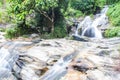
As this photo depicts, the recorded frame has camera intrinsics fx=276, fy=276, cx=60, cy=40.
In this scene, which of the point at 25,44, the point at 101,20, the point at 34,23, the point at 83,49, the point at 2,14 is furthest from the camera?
the point at 2,14

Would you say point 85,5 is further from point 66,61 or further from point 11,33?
point 66,61

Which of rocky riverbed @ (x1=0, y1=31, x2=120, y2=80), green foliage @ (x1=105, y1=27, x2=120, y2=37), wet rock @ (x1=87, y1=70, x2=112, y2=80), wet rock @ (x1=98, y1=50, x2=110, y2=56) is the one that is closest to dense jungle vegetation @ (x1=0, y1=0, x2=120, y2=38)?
green foliage @ (x1=105, y1=27, x2=120, y2=37)

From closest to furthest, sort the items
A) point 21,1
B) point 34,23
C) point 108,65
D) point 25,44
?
Result: 1. point 108,65
2. point 25,44
3. point 21,1
4. point 34,23

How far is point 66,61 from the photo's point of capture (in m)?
10.6

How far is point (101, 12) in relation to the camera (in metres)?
21.0

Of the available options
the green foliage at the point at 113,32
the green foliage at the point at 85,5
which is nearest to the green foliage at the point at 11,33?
the green foliage at the point at 113,32

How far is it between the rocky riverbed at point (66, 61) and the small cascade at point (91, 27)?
5140 millimetres

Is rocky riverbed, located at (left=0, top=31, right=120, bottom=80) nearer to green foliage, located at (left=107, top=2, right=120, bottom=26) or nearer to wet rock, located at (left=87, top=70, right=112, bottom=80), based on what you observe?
wet rock, located at (left=87, top=70, right=112, bottom=80)

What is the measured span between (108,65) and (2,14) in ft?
50.6

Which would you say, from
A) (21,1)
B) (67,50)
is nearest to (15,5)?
(21,1)

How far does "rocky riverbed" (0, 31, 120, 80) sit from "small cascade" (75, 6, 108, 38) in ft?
16.9

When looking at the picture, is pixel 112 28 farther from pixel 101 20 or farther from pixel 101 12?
pixel 101 12

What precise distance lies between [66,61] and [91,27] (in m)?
8.14

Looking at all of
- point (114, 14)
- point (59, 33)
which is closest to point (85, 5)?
point (114, 14)
